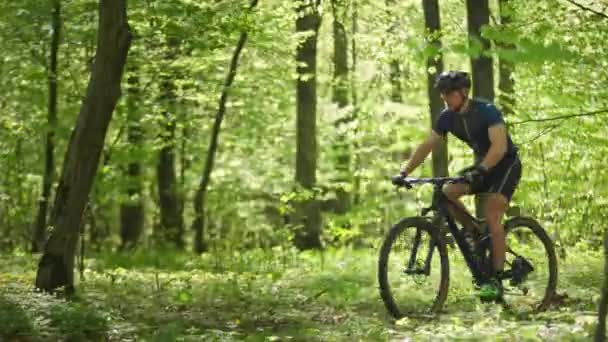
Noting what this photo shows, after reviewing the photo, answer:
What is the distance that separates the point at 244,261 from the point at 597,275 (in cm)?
583

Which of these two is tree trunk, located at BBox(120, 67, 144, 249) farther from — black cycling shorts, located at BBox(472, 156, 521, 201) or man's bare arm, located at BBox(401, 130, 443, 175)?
black cycling shorts, located at BBox(472, 156, 521, 201)

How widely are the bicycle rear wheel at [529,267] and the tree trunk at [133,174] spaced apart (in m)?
9.96

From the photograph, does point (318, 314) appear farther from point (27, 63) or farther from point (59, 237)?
point (27, 63)

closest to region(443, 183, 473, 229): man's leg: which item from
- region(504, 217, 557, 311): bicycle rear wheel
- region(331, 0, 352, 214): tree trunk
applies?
region(504, 217, 557, 311): bicycle rear wheel

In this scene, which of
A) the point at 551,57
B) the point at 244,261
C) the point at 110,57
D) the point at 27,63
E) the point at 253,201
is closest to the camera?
the point at 551,57

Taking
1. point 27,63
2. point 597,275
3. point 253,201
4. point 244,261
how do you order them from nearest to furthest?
point 597,275, point 244,261, point 27,63, point 253,201

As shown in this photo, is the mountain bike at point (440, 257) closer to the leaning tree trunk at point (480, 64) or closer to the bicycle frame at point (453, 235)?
the bicycle frame at point (453, 235)

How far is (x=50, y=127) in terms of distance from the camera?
17.3 metres

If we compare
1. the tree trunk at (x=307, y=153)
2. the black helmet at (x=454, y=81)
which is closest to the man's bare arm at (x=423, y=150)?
the black helmet at (x=454, y=81)

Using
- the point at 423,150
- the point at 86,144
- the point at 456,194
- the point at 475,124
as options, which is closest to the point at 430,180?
the point at 456,194

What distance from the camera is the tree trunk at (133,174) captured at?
18344mm

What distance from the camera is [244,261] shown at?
15.0 m

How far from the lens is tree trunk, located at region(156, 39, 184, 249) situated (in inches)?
756

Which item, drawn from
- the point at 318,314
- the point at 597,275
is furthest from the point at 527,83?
the point at 318,314
